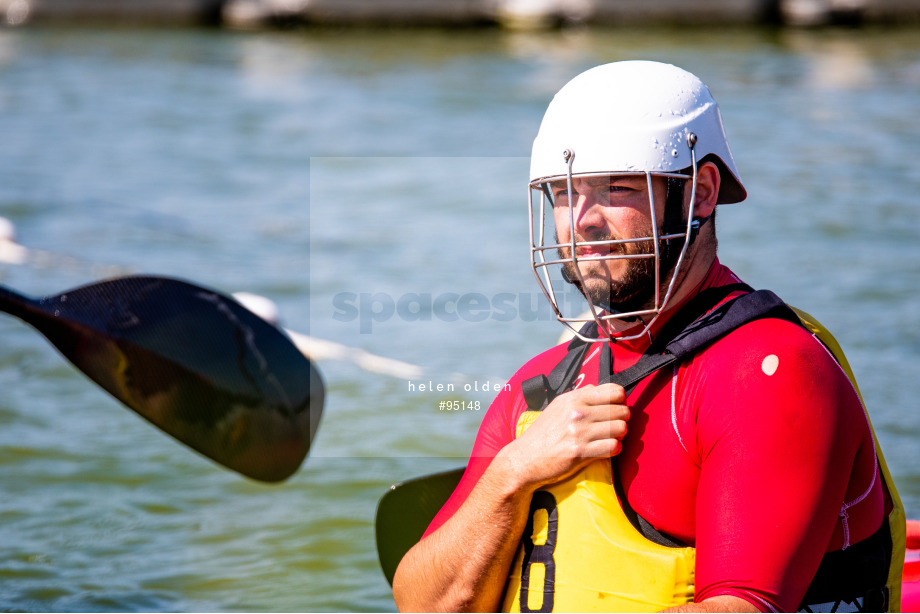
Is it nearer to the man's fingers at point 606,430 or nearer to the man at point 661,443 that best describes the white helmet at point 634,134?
the man at point 661,443

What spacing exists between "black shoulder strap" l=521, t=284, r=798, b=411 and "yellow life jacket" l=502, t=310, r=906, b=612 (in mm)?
97

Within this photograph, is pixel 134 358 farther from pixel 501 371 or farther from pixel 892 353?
pixel 892 353

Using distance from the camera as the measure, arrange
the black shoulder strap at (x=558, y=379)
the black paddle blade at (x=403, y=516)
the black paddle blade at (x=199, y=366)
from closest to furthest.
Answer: the black shoulder strap at (x=558, y=379) → the black paddle blade at (x=403, y=516) → the black paddle blade at (x=199, y=366)

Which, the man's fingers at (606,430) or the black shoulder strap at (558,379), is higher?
the man's fingers at (606,430)

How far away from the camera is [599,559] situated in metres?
1.87

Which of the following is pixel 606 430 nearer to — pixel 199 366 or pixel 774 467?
pixel 774 467

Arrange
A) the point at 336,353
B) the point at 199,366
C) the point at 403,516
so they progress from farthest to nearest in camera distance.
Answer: the point at 336,353
the point at 199,366
the point at 403,516

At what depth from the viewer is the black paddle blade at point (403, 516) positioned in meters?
2.74

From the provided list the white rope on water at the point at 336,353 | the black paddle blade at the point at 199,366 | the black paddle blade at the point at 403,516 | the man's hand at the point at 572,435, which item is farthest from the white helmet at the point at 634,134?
the white rope on water at the point at 336,353

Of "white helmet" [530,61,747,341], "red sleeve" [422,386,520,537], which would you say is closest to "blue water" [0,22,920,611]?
"red sleeve" [422,386,520,537]

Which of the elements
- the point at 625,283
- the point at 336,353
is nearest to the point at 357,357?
the point at 336,353

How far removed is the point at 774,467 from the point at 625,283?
17.5 inches

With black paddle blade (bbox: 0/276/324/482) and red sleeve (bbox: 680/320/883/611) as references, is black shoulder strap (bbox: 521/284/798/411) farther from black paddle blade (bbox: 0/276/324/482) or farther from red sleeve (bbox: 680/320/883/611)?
black paddle blade (bbox: 0/276/324/482)

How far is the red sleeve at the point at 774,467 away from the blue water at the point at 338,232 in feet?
7.31
